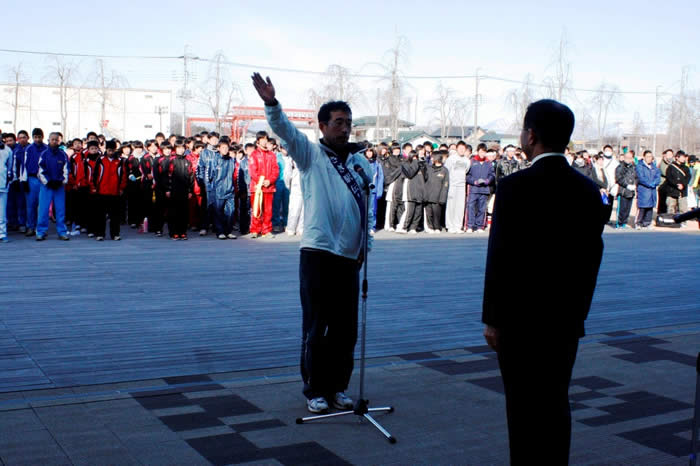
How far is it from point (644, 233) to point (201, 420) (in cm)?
1708

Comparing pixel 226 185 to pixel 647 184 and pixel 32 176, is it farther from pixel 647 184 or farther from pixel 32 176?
pixel 647 184

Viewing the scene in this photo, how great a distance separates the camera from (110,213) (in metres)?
14.8

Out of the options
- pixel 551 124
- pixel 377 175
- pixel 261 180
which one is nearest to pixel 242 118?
pixel 377 175

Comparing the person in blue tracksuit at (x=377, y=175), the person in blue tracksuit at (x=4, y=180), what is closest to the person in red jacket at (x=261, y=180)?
the person in blue tracksuit at (x=377, y=175)

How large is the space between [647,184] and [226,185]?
12070 mm

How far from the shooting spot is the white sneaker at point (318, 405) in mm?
5035

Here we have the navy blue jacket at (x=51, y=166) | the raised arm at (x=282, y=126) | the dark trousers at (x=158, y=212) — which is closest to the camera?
the raised arm at (x=282, y=126)

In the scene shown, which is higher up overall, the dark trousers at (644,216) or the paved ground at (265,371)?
the dark trousers at (644,216)

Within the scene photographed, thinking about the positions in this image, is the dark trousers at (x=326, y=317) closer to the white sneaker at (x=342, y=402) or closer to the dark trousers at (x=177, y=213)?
the white sneaker at (x=342, y=402)

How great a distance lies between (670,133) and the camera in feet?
225

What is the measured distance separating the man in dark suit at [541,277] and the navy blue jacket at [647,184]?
19.1 m

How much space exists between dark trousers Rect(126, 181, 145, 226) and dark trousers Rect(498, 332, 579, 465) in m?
15.1

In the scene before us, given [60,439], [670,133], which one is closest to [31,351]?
[60,439]

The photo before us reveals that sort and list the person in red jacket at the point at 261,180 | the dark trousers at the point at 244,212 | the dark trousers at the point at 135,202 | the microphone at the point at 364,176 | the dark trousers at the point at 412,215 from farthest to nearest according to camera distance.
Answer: the dark trousers at the point at 412,215 < the dark trousers at the point at 135,202 < the dark trousers at the point at 244,212 < the person in red jacket at the point at 261,180 < the microphone at the point at 364,176
